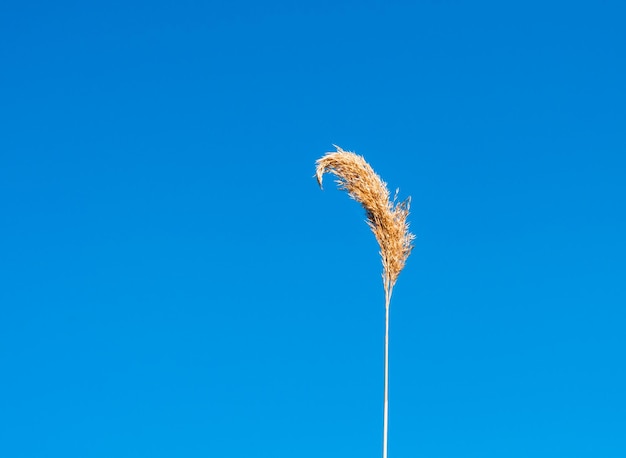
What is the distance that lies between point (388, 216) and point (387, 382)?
1.31m

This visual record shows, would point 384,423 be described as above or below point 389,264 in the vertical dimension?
below

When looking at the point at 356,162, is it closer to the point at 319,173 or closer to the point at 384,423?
the point at 319,173

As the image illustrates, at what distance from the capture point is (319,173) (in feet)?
25.0

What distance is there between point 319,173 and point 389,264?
3.12 feet

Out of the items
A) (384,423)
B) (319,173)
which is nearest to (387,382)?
(384,423)

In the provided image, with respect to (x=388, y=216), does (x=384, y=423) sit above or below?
below

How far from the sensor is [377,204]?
7500 mm

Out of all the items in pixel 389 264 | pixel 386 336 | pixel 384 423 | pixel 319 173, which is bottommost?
pixel 384 423

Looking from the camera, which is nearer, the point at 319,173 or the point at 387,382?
the point at 387,382

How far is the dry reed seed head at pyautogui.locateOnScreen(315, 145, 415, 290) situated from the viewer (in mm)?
7367

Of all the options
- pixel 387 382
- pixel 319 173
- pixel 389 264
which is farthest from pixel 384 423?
pixel 319 173

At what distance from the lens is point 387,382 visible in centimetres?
707

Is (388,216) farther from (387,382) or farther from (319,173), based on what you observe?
(387,382)

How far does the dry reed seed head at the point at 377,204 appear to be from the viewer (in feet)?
24.2
